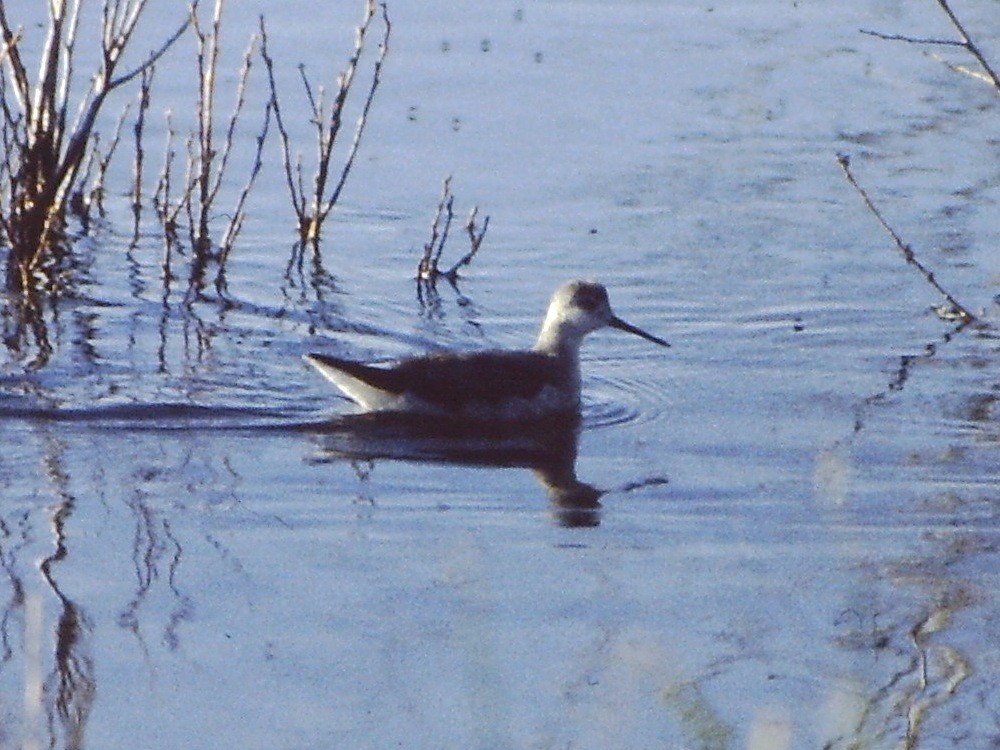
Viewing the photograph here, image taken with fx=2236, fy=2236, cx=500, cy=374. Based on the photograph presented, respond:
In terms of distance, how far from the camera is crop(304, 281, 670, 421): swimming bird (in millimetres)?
9523

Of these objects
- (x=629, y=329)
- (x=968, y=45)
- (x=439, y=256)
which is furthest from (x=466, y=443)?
(x=968, y=45)

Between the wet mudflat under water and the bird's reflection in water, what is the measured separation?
3cm

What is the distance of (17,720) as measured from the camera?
19.2ft

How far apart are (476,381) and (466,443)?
0.39 m

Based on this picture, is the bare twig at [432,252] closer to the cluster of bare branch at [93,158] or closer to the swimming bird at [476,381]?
the cluster of bare branch at [93,158]

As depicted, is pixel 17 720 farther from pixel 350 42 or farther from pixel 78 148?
pixel 350 42

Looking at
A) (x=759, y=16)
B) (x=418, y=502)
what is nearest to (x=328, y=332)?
(x=418, y=502)

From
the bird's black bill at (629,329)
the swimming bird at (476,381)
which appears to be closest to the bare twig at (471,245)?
the bird's black bill at (629,329)

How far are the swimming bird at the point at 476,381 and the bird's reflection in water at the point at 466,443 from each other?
0.06 meters

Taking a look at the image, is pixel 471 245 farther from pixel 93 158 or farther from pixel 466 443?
pixel 466 443

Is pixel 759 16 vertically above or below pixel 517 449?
above

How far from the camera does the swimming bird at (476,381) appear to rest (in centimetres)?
952

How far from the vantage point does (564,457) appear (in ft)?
30.2

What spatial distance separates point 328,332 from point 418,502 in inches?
108
